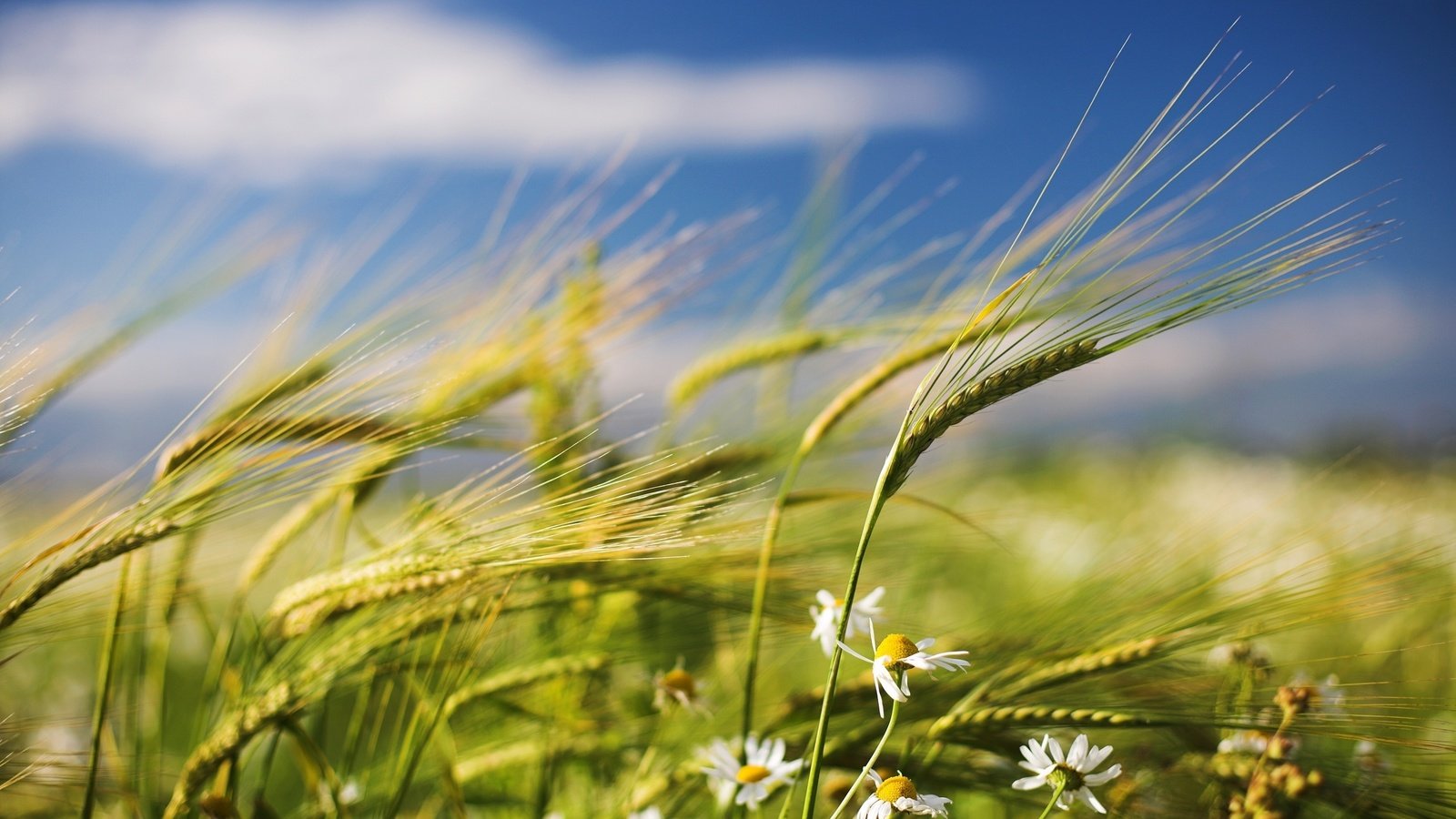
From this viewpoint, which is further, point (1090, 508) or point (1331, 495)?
point (1090, 508)

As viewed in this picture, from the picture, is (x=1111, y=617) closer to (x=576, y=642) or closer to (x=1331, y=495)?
(x=576, y=642)

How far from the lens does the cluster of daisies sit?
645mm

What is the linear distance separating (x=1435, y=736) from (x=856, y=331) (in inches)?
42.8

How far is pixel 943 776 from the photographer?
96 centimetres

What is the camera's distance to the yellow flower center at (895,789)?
655mm

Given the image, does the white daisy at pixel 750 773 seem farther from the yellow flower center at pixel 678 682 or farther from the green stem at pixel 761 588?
the yellow flower center at pixel 678 682

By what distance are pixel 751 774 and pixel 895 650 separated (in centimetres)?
24

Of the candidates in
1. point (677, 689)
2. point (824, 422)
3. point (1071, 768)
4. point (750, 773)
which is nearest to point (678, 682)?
point (677, 689)

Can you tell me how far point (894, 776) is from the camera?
2.24 feet

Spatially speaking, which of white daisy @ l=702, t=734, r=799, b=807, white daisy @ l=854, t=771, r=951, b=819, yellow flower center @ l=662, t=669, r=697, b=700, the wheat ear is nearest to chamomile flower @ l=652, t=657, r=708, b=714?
yellow flower center @ l=662, t=669, r=697, b=700

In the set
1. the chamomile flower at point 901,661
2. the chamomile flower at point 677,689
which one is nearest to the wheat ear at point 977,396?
the chamomile flower at point 901,661

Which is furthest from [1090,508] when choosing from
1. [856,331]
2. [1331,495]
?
[856,331]

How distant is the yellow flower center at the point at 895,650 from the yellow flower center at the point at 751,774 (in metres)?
0.23

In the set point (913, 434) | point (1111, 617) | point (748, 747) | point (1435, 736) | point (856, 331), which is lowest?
point (1435, 736)
